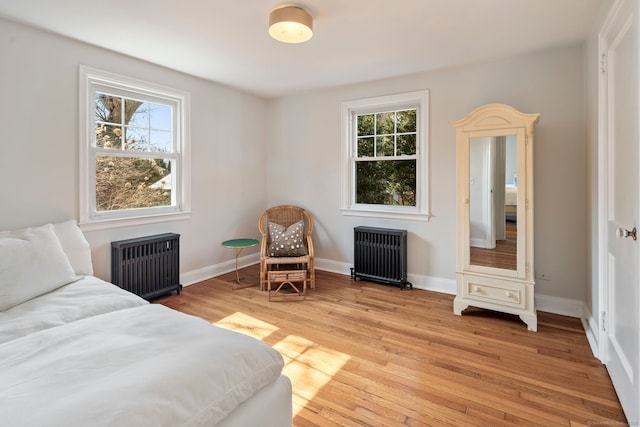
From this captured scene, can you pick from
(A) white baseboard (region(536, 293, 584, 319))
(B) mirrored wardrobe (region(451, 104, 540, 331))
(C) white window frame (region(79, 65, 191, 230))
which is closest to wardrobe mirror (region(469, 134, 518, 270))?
(B) mirrored wardrobe (region(451, 104, 540, 331))

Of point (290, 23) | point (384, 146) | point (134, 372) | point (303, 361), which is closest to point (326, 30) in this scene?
point (290, 23)

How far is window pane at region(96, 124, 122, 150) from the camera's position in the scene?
3260 millimetres

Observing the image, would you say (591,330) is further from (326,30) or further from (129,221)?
(129,221)

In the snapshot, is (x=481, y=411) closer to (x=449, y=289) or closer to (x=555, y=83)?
(x=449, y=289)

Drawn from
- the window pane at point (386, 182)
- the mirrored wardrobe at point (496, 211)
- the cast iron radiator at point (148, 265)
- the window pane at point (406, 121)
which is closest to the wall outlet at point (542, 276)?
the mirrored wardrobe at point (496, 211)

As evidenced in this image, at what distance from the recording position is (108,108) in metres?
3.33

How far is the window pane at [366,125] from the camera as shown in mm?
4285

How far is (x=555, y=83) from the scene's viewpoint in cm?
312

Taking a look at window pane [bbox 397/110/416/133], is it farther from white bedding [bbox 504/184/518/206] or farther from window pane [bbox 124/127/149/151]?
window pane [bbox 124/127/149/151]

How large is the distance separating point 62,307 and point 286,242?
2339 mm

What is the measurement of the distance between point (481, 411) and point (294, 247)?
2545 millimetres

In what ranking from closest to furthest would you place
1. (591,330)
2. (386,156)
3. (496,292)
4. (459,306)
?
(591,330) < (496,292) < (459,306) < (386,156)

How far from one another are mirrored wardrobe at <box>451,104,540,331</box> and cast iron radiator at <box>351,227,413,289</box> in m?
0.80

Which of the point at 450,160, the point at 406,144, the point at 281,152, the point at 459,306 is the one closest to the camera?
the point at 459,306
